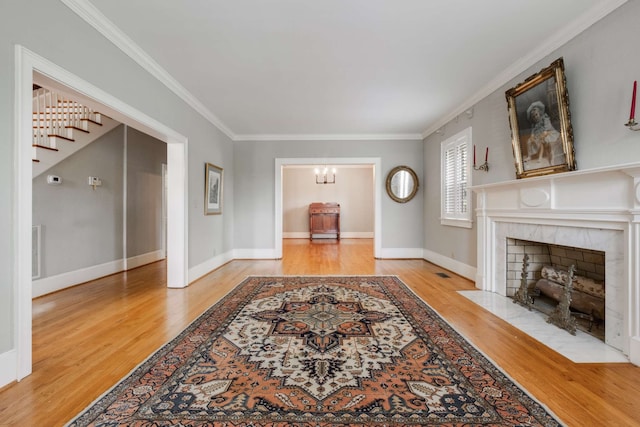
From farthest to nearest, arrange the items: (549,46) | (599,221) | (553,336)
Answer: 1. (549,46)
2. (553,336)
3. (599,221)

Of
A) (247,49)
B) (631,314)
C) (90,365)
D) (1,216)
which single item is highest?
(247,49)

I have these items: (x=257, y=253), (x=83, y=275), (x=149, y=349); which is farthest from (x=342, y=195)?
(x=149, y=349)

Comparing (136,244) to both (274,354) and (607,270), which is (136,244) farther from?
(607,270)

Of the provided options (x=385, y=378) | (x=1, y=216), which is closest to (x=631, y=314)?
(x=385, y=378)

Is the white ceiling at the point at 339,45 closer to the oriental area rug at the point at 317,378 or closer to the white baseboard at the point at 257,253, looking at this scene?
the oriental area rug at the point at 317,378

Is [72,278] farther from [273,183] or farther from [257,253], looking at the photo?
[273,183]

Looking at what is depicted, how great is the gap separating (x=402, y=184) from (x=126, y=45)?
16.6 feet

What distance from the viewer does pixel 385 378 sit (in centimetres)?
175

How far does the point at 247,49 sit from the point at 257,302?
2.68 metres

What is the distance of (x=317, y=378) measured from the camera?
1737mm

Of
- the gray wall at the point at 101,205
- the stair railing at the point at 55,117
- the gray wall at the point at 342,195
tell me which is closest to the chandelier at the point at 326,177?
the gray wall at the point at 342,195

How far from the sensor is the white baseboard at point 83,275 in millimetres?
3587

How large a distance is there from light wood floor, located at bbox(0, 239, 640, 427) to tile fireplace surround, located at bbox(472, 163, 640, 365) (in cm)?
40

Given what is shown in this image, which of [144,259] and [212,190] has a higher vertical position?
[212,190]
